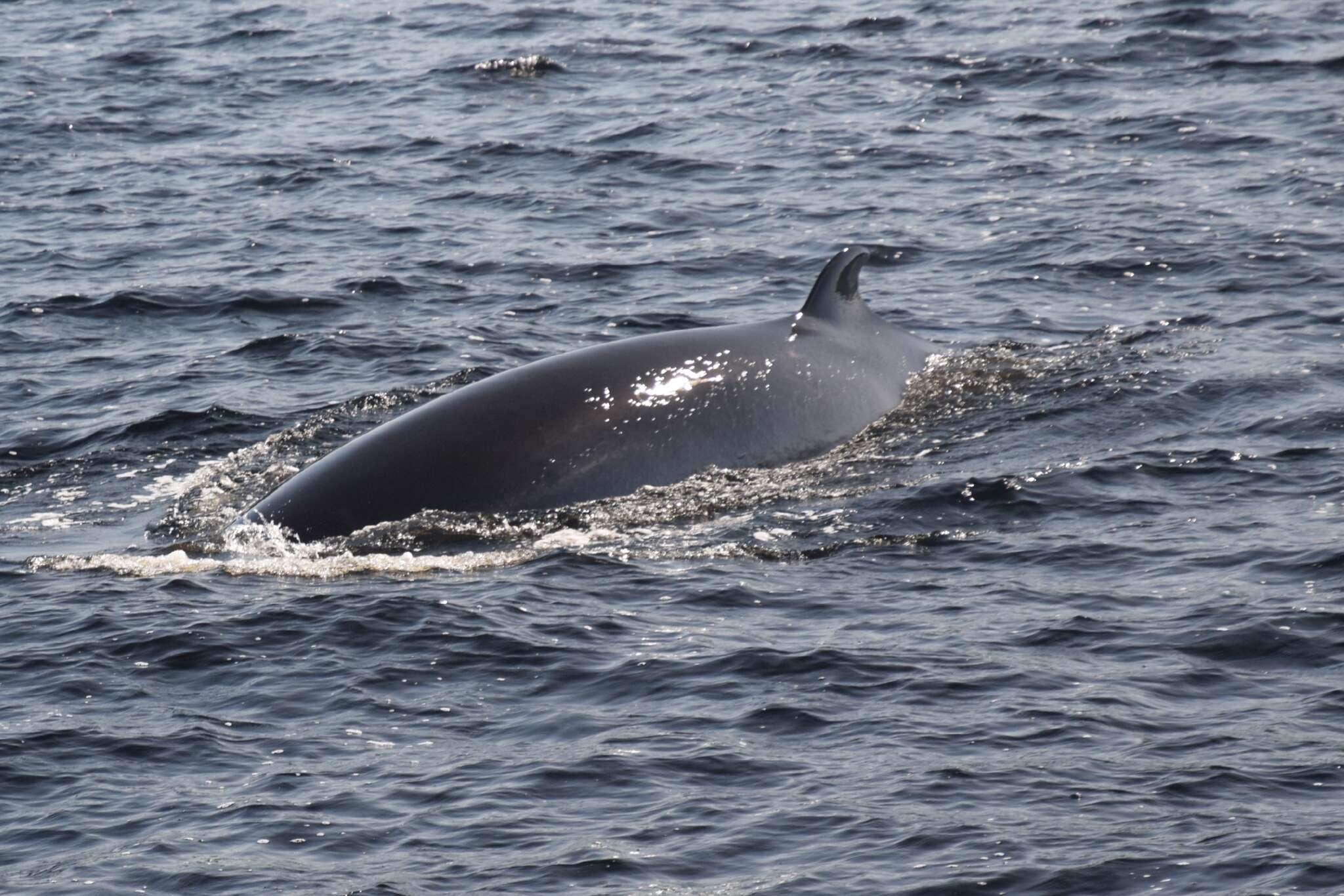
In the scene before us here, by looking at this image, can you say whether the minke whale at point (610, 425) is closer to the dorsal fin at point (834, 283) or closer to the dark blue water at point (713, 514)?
the dorsal fin at point (834, 283)

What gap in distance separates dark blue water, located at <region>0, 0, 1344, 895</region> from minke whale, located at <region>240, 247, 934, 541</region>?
228 mm

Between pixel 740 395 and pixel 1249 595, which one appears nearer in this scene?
pixel 1249 595

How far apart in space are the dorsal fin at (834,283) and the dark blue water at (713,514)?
3.59 feet

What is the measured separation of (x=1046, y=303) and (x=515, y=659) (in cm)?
1093

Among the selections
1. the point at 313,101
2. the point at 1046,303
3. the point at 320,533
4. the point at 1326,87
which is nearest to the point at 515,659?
the point at 320,533

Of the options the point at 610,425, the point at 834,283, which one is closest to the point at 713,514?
the point at 610,425

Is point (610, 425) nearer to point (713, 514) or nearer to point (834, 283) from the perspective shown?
point (713, 514)

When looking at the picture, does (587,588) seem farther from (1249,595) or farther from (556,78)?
(556,78)

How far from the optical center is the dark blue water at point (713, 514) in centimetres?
1058

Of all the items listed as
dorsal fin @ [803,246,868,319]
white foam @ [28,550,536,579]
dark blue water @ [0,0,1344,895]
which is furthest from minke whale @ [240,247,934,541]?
white foam @ [28,550,536,579]

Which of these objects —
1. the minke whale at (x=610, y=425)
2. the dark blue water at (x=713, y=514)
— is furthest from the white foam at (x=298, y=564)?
the minke whale at (x=610, y=425)

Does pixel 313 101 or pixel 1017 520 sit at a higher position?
pixel 313 101

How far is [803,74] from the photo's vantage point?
33781 mm

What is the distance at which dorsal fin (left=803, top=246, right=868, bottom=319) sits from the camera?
17.4 meters
